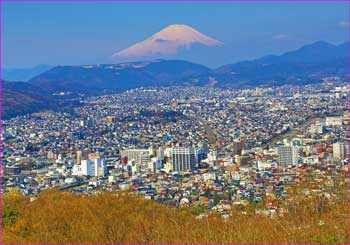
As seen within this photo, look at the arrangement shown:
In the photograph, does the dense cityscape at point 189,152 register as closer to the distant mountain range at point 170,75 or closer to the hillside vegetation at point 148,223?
the hillside vegetation at point 148,223

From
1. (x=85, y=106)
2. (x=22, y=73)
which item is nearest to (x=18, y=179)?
(x=85, y=106)

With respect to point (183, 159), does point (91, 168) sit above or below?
below

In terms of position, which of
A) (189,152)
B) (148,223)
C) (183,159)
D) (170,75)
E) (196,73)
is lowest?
(148,223)

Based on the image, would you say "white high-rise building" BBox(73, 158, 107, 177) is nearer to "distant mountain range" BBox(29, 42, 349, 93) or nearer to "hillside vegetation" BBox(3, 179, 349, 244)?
"hillside vegetation" BBox(3, 179, 349, 244)

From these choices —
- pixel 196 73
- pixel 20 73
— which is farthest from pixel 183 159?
pixel 20 73

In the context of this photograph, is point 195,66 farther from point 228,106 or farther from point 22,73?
point 228,106

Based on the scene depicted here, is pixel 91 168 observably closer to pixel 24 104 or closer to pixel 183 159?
pixel 183 159
